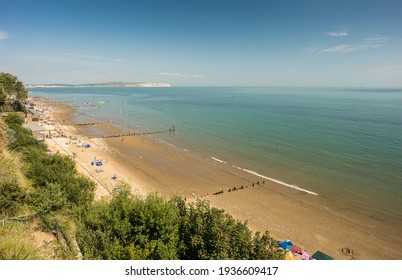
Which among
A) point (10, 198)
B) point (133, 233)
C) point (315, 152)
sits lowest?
point (315, 152)

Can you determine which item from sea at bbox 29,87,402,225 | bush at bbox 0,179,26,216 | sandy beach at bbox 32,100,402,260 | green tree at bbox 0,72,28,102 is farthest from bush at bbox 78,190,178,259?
green tree at bbox 0,72,28,102

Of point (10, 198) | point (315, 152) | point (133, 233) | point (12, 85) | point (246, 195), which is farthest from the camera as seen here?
point (12, 85)

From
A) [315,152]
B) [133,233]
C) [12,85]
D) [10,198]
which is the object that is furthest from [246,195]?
[12,85]

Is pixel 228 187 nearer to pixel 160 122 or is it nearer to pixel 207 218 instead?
pixel 207 218

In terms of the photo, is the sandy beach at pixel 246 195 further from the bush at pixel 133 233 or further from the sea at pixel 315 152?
the bush at pixel 133 233

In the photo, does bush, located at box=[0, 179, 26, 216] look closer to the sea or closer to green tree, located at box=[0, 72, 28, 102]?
the sea

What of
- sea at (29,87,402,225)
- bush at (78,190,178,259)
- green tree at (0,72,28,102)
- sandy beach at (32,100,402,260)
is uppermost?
green tree at (0,72,28,102)

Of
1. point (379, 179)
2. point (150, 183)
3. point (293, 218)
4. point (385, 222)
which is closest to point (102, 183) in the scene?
point (150, 183)

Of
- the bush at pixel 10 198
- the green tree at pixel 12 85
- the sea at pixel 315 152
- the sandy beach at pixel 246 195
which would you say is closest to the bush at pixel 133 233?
the bush at pixel 10 198

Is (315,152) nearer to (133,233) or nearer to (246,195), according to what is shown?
(246,195)
